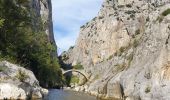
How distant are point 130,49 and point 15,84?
204 ft

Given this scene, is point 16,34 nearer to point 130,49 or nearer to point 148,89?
point 148,89

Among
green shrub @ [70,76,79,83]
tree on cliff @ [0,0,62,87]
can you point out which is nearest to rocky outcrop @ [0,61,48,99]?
tree on cliff @ [0,0,62,87]

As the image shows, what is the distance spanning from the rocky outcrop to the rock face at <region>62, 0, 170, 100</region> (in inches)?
586

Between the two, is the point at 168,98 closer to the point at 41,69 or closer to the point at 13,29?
the point at 13,29

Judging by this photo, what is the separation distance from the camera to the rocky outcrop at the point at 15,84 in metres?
37.3

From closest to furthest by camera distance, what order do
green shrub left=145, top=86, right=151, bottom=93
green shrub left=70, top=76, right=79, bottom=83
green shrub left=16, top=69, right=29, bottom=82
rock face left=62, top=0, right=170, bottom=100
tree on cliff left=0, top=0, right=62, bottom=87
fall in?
green shrub left=16, top=69, right=29, bottom=82
green shrub left=145, top=86, right=151, bottom=93
rock face left=62, top=0, right=170, bottom=100
tree on cliff left=0, top=0, right=62, bottom=87
green shrub left=70, top=76, right=79, bottom=83

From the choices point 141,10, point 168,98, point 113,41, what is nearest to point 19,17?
point 168,98

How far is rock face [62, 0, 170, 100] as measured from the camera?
2199 inches

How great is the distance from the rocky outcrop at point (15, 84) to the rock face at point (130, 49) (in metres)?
14.9

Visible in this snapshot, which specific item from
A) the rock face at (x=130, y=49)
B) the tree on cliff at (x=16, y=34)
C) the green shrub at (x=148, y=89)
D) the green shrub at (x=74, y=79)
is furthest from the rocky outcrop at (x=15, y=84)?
the green shrub at (x=74, y=79)

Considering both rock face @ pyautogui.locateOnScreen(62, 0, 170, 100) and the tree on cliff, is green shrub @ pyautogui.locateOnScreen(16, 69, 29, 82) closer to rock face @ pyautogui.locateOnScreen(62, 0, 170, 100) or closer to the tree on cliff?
the tree on cliff

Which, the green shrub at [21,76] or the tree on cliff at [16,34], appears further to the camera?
the tree on cliff at [16,34]

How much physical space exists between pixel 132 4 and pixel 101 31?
1837cm

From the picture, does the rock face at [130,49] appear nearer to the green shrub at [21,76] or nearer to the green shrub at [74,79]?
the green shrub at [74,79]
